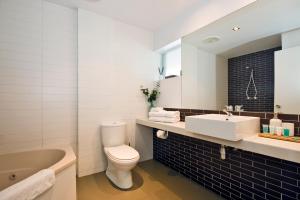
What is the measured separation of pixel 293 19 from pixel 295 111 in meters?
0.87

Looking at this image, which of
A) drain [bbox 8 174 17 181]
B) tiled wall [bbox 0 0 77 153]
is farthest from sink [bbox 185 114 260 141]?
drain [bbox 8 174 17 181]

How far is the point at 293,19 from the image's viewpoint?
1.47 metres

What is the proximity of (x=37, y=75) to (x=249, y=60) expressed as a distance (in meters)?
2.66

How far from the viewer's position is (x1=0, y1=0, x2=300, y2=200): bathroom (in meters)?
1.46

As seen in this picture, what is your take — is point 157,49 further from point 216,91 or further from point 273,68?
point 273,68

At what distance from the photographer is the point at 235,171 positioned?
69.5 inches

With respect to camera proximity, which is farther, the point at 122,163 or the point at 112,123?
the point at 112,123

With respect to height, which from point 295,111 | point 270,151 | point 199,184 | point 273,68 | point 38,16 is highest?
point 38,16

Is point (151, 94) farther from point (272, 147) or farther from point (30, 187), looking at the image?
point (30, 187)

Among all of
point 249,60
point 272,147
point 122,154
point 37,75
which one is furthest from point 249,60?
point 37,75

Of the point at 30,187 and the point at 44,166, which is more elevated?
the point at 30,187

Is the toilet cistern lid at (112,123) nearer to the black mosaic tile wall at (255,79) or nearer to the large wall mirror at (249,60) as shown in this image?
the large wall mirror at (249,60)

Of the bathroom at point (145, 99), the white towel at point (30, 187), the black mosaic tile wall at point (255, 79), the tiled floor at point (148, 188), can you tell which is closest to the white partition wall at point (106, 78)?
the bathroom at point (145, 99)

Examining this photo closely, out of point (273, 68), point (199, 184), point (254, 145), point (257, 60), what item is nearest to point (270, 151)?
point (254, 145)
